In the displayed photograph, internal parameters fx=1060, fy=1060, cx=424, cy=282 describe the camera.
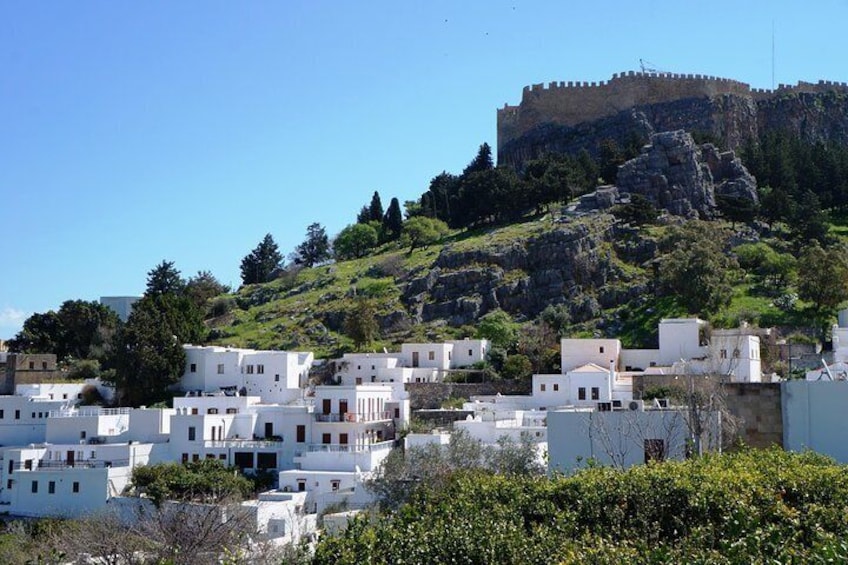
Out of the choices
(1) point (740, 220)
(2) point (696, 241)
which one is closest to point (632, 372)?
(2) point (696, 241)

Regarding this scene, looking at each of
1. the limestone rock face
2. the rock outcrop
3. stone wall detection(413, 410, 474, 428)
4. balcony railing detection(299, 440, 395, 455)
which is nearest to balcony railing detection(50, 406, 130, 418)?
balcony railing detection(299, 440, 395, 455)

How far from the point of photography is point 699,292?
49.3m

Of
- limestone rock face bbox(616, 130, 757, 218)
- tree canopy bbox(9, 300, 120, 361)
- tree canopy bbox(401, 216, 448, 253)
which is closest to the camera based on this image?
tree canopy bbox(9, 300, 120, 361)

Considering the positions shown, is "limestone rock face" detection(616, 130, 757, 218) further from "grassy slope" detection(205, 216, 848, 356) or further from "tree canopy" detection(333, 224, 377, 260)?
"tree canopy" detection(333, 224, 377, 260)

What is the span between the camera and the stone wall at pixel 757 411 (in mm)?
19469

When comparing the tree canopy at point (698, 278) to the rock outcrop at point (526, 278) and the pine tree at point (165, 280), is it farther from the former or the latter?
the pine tree at point (165, 280)

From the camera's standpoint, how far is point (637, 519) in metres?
14.2

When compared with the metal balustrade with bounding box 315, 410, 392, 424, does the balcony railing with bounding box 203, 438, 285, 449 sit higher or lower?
lower

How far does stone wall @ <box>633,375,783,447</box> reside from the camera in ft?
63.9

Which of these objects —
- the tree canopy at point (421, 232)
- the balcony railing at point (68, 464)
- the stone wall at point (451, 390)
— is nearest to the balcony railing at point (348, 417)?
the stone wall at point (451, 390)

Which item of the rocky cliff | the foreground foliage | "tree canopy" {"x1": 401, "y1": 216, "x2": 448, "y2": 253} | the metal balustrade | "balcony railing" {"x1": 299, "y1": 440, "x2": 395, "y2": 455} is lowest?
"balcony railing" {"x1": 299, "y1": 440, "x2": 395, "y2": 455}

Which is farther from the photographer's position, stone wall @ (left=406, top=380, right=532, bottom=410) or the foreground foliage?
stone wall @ (left=406, top=380, right=532, bottom=410)

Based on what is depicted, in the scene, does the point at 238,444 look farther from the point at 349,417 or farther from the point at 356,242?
the point at 356,242

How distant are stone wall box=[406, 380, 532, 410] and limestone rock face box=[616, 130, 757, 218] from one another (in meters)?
22.4
